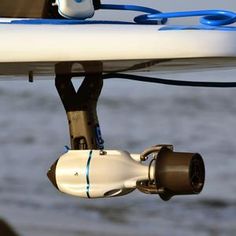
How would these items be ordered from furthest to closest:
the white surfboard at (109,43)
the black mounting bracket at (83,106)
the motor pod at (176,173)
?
the black mounting bracket at (83,106), the motor pod at (176,173), the white surfboard at (109,43)

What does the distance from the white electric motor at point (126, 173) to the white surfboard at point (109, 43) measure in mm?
171

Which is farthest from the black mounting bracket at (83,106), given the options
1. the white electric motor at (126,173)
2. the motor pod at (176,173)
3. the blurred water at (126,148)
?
the blurred water at (126,148)

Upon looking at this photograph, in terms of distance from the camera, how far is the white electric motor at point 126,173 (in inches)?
74.8

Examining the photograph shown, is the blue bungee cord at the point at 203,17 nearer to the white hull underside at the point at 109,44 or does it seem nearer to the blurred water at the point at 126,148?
the white hull underside at the point at 109,44

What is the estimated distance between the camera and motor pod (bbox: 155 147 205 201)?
1.89 metres

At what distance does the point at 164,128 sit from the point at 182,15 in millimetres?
3120

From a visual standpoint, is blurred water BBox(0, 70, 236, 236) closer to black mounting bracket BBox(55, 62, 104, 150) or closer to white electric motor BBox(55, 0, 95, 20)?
black mounting bracket BBox(55, 62, 104, 150)

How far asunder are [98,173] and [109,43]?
25 cm

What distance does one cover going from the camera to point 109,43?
1.81 m

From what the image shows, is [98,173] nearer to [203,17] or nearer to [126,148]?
[203,17]

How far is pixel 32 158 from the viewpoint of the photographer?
452cm

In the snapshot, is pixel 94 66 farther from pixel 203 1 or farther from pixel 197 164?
pixel 203 1

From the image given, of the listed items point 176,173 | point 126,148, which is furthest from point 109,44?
point 126,148

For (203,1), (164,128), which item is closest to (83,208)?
(164,128)
